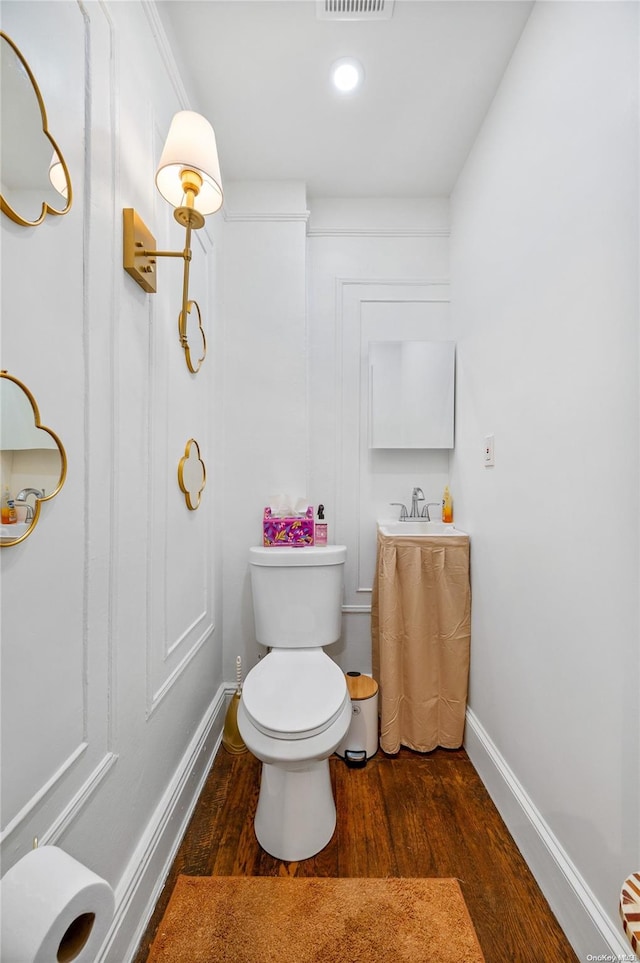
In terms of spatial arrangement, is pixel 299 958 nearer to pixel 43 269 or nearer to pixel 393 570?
pixel 393 570

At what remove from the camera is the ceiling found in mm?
1333

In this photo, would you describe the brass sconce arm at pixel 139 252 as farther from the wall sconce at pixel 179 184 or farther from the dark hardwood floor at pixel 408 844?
the dark hardwood floor at pixel 408 844

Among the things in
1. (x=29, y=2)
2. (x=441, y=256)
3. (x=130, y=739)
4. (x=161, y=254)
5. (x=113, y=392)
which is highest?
(x=441, y=256)

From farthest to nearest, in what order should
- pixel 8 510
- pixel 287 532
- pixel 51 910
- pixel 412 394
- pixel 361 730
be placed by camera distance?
pixel 412 394 → pixel 287 532 → pixel 361 730 → pixel 8 510 → pixel 51 910

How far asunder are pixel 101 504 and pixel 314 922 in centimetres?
118

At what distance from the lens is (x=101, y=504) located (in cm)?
95

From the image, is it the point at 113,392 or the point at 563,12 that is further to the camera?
the point at 563,12

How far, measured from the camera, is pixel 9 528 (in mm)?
671

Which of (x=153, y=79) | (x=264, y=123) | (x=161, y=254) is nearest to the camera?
(x=161, y=254)

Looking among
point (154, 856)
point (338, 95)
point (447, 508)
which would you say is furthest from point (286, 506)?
point (338, 95)

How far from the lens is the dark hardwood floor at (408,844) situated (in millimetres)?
1111

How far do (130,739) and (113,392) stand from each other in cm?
84

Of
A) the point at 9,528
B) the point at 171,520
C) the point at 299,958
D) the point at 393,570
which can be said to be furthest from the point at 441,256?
the point at 299,958

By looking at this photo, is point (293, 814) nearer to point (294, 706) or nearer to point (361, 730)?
point (294, 706)
